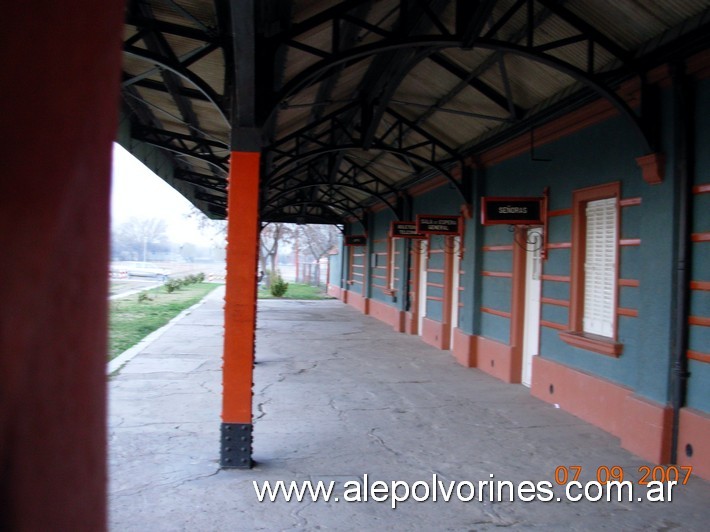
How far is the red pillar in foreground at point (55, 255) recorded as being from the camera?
0.44 metres

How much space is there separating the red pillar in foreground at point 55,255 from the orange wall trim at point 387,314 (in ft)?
58.2

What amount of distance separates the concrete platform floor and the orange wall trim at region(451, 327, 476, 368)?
1.11 feet

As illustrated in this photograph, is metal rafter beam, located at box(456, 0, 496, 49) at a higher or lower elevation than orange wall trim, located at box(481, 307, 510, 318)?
higher

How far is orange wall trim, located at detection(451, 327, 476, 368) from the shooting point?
11.9 metres

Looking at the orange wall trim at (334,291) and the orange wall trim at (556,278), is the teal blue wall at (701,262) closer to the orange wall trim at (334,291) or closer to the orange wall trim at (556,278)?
the orange wall trim at (556,278)

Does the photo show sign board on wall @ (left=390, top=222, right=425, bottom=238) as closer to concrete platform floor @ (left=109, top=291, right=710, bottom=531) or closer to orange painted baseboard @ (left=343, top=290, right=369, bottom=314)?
concrete platform floor @ (left=109, top=291, right=710, bottom=531)

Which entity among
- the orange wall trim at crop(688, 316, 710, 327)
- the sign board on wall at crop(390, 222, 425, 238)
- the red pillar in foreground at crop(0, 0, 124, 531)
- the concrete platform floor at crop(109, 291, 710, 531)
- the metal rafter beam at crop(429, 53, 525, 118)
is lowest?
the concrete platform floor at crop(109, 291, 710, 531)

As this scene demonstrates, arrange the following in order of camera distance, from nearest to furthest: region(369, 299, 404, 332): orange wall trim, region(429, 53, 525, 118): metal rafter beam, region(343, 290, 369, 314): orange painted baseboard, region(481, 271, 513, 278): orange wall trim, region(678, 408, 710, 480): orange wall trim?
region(678, 408, 710, 480): orange wall trim
region(429, 53, 525, 118): metal rafter beam
region(481, 271, 513, 278): orange wall trim
region(369, 299, 404, 332): orange wall trim
region(343, 290, 369, 314): orange painted baseboard

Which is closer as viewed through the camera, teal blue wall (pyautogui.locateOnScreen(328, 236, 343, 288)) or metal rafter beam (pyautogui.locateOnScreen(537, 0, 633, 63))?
metal rafter beam (pyautogui.locateOnScreen(537, 0, 633, 63))

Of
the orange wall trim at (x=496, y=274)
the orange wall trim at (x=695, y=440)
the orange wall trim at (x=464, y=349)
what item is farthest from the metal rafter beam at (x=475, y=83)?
the orange wall trim at (x=695, y=440)

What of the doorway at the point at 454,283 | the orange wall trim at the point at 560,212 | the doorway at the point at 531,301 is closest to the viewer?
the orange wall trim at the point at 560,212

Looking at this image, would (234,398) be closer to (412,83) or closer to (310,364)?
(310,364)

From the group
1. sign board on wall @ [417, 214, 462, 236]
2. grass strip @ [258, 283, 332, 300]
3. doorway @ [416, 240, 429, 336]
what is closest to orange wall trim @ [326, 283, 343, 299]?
grass strip @ [258, 283, 332, 300]

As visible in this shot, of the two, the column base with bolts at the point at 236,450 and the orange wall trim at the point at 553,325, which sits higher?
the orange wall trim at the point at 553,325
